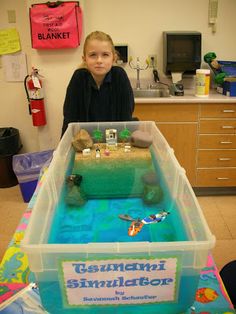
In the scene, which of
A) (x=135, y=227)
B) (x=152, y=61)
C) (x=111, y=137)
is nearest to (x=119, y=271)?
(x=135, y=227)

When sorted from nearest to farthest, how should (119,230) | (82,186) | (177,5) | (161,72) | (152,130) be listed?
(119,230) → (82,186) → (152,130) → (177,5) → (161,72)

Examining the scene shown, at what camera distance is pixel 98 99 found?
174 centimetres

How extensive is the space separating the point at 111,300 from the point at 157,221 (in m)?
0.27

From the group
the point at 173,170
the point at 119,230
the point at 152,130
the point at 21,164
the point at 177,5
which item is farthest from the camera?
the point at 177,5

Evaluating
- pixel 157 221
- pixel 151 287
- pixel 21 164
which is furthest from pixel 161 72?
pixel 151 287

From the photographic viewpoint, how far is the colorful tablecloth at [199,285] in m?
0.75

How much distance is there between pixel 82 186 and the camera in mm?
1105

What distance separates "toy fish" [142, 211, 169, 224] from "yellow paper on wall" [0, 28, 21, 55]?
275 cm

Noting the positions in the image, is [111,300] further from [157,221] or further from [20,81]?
[20,81]

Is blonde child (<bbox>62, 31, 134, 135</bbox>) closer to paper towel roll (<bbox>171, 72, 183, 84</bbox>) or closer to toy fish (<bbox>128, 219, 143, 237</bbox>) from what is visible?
toy fish (<bbox>128, 219, 143, 237</bbox>)

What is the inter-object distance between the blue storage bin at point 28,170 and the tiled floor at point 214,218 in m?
0.15

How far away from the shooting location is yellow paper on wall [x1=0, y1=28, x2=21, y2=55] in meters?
3.01

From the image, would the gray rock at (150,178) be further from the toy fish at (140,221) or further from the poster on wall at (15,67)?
the poster on wall at (15,67)

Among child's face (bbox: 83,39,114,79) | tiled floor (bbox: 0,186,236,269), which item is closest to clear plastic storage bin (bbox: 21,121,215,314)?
child's face (bbox: 83,39,114,79)
